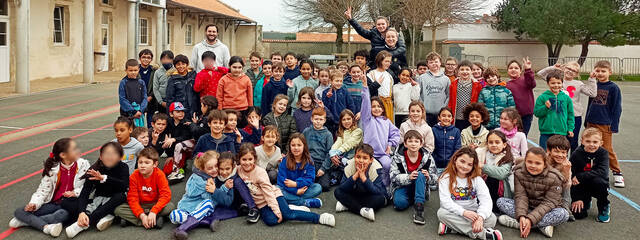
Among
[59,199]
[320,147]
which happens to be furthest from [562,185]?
[59,199]

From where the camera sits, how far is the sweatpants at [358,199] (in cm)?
493

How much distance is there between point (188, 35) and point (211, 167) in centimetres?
2687

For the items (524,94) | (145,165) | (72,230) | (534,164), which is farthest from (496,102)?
(72,230)

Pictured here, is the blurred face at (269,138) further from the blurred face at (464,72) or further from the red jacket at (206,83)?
the blurred face at (464,72)

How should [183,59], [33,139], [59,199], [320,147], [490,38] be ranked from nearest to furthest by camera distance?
[59,199], [320,147], [183,59], [33,139], [490,38]

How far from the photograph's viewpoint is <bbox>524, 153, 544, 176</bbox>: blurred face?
14.9 ft

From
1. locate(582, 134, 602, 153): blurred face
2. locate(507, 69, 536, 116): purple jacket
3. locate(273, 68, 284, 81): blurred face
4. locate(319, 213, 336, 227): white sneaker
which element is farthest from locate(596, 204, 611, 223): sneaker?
locate(273, 68, 284, 81): blurred face

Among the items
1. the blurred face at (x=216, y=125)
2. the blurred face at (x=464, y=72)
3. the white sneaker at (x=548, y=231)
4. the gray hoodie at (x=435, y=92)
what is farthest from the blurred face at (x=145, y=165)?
the blurred face at (x=464, y=72)

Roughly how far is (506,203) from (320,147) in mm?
2136

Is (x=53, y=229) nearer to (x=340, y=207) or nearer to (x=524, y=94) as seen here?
(x=340, y=207)

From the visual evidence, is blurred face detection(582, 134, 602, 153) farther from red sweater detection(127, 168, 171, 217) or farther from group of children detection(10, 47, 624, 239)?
red sweater detection(127, 168, 171, 217)

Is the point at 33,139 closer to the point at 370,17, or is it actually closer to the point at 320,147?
the point at 320,147

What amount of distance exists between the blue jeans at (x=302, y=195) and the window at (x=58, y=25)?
50.4ft

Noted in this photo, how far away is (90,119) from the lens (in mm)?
10352
